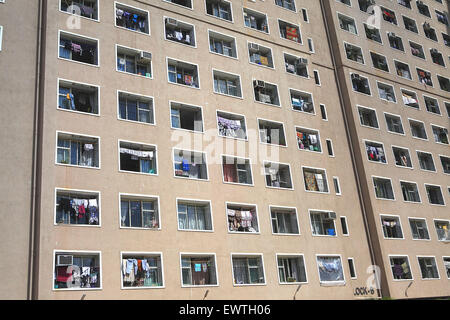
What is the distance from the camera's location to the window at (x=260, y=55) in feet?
109

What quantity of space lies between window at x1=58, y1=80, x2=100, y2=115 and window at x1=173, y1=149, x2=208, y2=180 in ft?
16.8

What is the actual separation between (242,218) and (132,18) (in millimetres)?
13804

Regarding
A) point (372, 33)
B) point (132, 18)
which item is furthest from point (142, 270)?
point (372, 33)

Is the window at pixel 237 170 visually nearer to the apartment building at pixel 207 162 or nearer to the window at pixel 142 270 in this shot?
the apartment building at pixel 207 162

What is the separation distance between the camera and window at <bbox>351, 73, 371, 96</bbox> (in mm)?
39309

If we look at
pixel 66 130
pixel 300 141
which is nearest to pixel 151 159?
pixel 66 130

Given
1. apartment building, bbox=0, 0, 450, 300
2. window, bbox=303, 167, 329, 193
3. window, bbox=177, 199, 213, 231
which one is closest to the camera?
apartment building, bbox=0, 0, 450, 300

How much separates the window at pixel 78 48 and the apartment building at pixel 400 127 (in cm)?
2030

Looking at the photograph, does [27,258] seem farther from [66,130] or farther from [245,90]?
[245,90]

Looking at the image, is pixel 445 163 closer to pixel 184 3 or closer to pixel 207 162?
pixel 207 162

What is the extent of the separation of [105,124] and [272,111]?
11.7m

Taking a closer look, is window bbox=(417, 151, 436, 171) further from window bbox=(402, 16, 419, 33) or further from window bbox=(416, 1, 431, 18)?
window bbox=(416, 1, 431, 18)

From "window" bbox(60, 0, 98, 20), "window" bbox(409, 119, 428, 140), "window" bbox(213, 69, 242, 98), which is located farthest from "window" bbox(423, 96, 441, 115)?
"window" bbox(60, 0, 98, 20)

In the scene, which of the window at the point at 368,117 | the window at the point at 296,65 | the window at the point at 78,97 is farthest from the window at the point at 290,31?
the window at the point at 78,97
